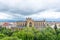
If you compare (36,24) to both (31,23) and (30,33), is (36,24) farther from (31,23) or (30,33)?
(30,33)

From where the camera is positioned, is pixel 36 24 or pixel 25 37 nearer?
pixel 25 37

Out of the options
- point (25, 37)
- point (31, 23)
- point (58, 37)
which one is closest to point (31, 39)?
point (25, 37)

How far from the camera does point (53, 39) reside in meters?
37.7

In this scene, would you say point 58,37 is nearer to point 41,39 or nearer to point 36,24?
point 41,39

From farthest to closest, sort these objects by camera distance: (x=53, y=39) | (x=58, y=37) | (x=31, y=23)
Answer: (x=31, y=23) < (x=58, y=37) < (x=53, y=39)

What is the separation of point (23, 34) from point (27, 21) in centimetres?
2728

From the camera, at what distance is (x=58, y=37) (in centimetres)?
4025

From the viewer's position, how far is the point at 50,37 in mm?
38188

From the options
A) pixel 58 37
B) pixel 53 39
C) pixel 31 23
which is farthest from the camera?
pixel 31 23

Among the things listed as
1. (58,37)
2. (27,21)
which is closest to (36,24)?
(27,21)

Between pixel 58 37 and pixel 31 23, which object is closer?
pixel 58 37

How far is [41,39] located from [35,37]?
1.23m

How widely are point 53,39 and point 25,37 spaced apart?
4121 millimetres

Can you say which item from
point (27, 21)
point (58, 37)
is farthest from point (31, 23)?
point (58, 37)
